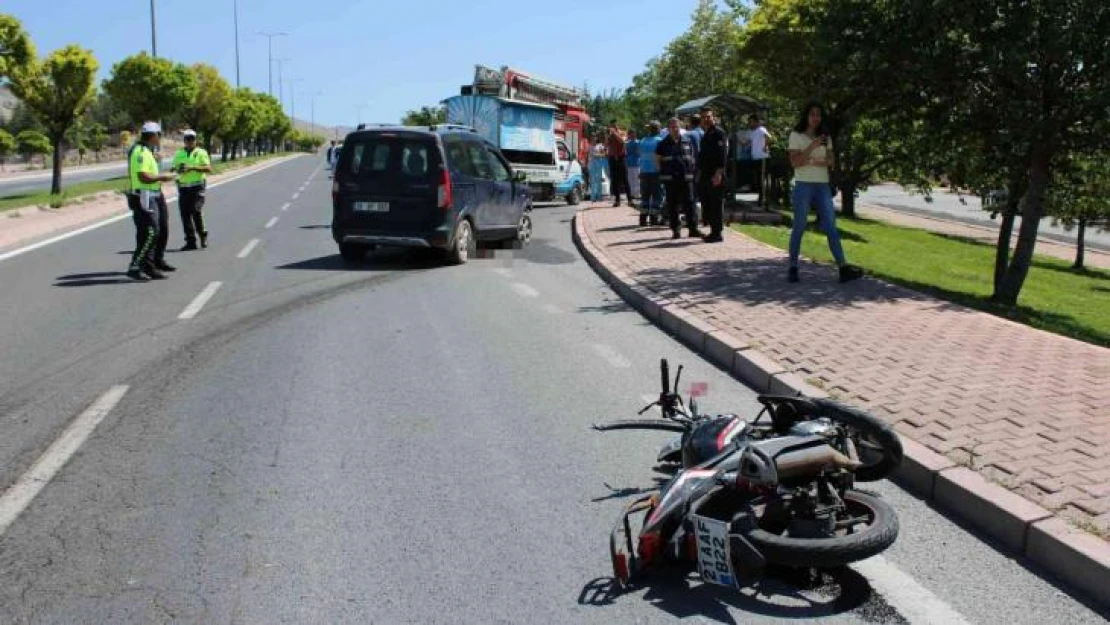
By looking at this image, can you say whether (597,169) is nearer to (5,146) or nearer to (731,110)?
(731,110)

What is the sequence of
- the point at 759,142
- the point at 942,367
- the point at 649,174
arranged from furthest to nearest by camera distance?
the point at 759,142 → the point at 649,174 → the point at 942,367

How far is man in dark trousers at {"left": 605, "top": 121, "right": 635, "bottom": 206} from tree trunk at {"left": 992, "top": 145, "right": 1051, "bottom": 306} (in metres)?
11.4

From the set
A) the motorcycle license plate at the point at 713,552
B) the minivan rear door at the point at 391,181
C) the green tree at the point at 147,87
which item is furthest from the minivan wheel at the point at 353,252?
the green tree at the point at 147,87

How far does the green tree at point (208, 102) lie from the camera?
59594 millimetres

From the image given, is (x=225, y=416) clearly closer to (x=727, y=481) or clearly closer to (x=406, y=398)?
(x=406, y=398)

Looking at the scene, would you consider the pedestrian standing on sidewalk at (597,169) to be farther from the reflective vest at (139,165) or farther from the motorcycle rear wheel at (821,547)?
the motorcycle rear wheel at (821,547)

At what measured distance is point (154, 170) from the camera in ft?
37.7

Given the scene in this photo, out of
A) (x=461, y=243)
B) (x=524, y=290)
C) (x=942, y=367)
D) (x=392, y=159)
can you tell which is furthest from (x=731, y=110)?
(x=942, y=367)

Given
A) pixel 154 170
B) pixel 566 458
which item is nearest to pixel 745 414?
pixel 566 458

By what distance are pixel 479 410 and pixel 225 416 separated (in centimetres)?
155

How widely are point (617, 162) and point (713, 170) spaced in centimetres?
907

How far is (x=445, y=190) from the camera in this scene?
1266 centimetres

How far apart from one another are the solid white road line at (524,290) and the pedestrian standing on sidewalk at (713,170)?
3.74m

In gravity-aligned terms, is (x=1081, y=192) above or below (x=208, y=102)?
below
